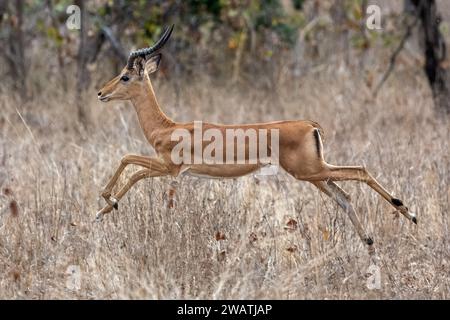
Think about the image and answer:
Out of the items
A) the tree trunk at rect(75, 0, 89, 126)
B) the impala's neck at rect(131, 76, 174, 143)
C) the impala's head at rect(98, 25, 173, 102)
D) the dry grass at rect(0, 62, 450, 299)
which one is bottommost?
the dry grass at rect(0, 62, 450, 299)

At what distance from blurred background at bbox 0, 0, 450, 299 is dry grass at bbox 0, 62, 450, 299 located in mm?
14

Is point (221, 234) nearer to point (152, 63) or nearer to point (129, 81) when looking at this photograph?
point (129, 81)

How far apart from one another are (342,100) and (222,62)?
2835 millimetres

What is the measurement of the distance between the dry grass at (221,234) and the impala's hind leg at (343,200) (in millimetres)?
73

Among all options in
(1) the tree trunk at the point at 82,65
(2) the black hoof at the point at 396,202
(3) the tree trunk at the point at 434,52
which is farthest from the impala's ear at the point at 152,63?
(3) the tree trunk at the point at 434,52

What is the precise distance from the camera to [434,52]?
35.9 ft

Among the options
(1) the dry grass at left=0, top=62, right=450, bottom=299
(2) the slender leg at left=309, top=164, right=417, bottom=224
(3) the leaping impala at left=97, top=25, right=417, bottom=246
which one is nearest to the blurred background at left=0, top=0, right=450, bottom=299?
(1) the dry grass at left=0, top=62, right=450, bottom=299

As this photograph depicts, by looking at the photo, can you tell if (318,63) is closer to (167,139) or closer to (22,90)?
(22,90)

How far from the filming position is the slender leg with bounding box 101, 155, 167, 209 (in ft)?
20.2

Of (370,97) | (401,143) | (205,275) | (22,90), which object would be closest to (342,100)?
(370,97)

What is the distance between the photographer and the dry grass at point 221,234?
5.61 m

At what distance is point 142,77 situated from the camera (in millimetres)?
6695

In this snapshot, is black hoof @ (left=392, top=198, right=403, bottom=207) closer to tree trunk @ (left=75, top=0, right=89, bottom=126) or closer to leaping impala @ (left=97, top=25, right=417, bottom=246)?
leaping impala @ (left=97, top=25, right=417, bottom=246)

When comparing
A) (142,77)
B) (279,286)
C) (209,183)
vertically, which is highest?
(142,77)
